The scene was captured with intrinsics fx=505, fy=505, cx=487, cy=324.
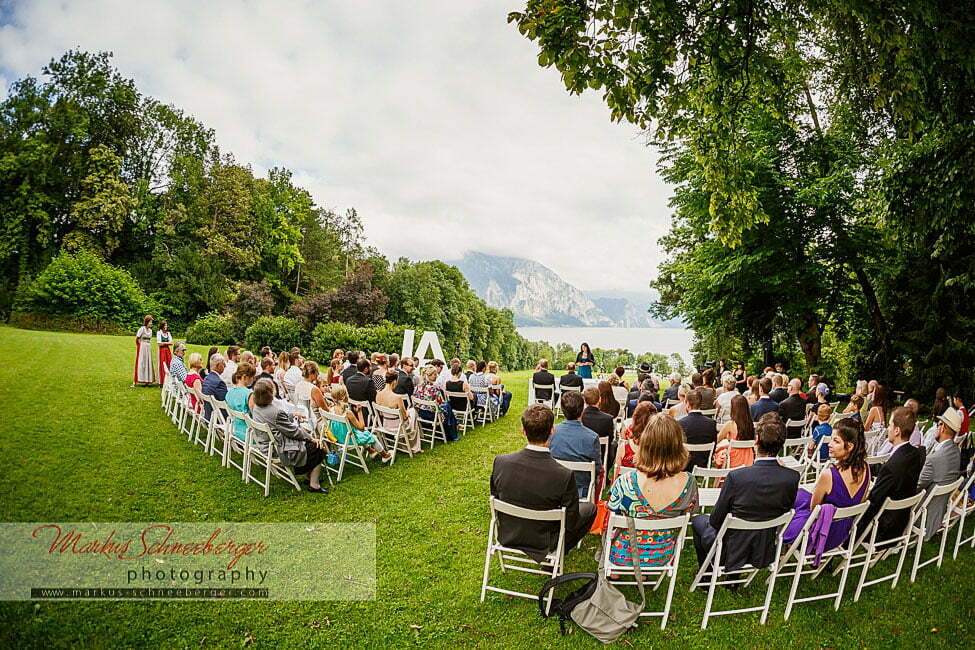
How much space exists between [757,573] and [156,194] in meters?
48.0

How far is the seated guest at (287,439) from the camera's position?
19.5 feet

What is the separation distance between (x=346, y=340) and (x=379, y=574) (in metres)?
18.6

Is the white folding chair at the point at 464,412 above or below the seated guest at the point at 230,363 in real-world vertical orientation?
below

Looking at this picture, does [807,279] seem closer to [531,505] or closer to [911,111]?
[911,111]

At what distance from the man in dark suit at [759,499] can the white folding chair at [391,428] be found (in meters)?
4.94

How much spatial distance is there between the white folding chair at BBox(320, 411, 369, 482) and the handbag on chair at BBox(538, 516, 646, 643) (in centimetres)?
365

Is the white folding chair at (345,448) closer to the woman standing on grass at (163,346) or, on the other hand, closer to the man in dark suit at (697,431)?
the man in dark suit at (697,431)

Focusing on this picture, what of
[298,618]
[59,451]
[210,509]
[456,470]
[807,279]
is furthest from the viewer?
[807,279]

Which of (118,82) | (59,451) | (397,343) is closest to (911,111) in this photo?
(59,451)

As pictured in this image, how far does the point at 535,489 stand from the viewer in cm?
381

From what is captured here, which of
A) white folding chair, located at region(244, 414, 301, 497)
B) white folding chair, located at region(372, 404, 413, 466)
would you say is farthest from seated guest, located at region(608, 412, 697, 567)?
white folding chair, located at region(372, 404, 413, 466)

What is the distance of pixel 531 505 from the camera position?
3.83 metres

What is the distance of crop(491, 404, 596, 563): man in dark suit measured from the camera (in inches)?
150

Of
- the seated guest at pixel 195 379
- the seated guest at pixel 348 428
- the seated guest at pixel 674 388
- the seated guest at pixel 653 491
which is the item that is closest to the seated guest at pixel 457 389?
the seated guest at pixel 348 428
